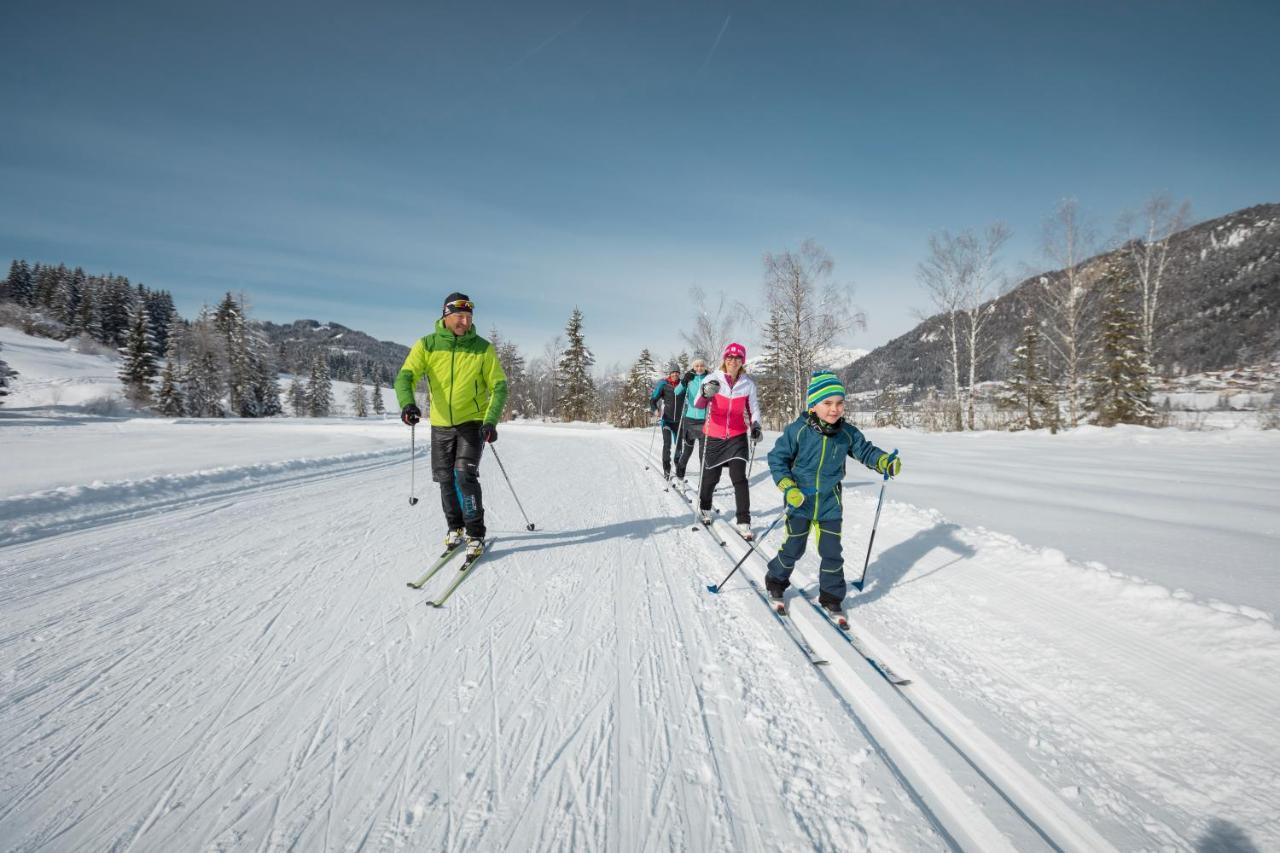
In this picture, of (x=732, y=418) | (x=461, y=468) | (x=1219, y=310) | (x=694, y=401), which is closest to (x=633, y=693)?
(x=461, y=468)

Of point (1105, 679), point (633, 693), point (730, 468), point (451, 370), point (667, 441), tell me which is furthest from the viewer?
point (667, 441)

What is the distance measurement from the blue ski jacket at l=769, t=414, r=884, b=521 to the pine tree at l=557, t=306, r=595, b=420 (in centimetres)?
4561

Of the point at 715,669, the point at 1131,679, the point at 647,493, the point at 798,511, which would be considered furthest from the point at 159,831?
the point at 647,493

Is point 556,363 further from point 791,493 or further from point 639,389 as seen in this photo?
point 791,493

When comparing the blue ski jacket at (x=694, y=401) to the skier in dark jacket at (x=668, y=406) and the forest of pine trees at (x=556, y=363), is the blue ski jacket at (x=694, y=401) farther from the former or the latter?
the forest of pine trees at (x=556, y=363)

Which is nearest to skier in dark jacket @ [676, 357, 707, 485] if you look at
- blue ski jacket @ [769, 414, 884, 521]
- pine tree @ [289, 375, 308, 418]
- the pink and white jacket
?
the pink and white jacket

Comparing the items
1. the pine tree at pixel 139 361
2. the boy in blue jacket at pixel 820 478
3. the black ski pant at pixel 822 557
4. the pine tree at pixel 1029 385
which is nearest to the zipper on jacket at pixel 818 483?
the boy in blue jacket at pixel 820 478

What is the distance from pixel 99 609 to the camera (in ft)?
11.2

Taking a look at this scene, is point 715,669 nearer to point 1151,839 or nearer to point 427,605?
A: point 1151,839

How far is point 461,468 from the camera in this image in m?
4.74

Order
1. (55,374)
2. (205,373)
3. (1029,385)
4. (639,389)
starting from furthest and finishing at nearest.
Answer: (55,374), (639,389), (205,373), (1029,385)

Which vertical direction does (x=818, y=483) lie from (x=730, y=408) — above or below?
below

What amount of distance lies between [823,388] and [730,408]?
217cm

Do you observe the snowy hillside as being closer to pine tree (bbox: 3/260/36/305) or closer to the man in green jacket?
pine tree (bbox: 3/260/36/305)
